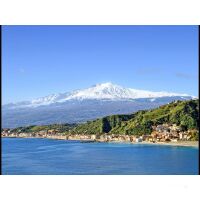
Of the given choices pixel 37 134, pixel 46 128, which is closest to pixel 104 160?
pixel 37 134

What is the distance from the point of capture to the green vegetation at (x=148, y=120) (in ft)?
46.4

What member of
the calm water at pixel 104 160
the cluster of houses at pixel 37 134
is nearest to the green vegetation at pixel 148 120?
the calm water at pixel 104 160

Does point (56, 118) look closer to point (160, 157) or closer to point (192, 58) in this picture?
point (160, 157)

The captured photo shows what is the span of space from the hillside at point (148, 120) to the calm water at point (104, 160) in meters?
Result: 0.75

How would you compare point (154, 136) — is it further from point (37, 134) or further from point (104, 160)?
point (37, 134)

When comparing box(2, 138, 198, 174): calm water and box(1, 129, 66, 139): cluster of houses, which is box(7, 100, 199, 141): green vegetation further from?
box(2, 138, 198, 174): calm water

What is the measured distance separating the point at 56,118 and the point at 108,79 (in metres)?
10.8

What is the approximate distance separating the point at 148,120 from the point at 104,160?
380cm

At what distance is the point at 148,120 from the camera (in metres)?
15.6

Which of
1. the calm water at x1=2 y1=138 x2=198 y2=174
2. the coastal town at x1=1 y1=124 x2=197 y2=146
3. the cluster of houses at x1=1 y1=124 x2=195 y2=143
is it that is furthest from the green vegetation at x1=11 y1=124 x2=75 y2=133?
the calm water at x1=2 y1=138 x2=198 y2=174

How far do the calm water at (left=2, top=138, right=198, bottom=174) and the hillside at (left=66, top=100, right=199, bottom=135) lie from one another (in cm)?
75

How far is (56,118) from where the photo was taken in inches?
902
